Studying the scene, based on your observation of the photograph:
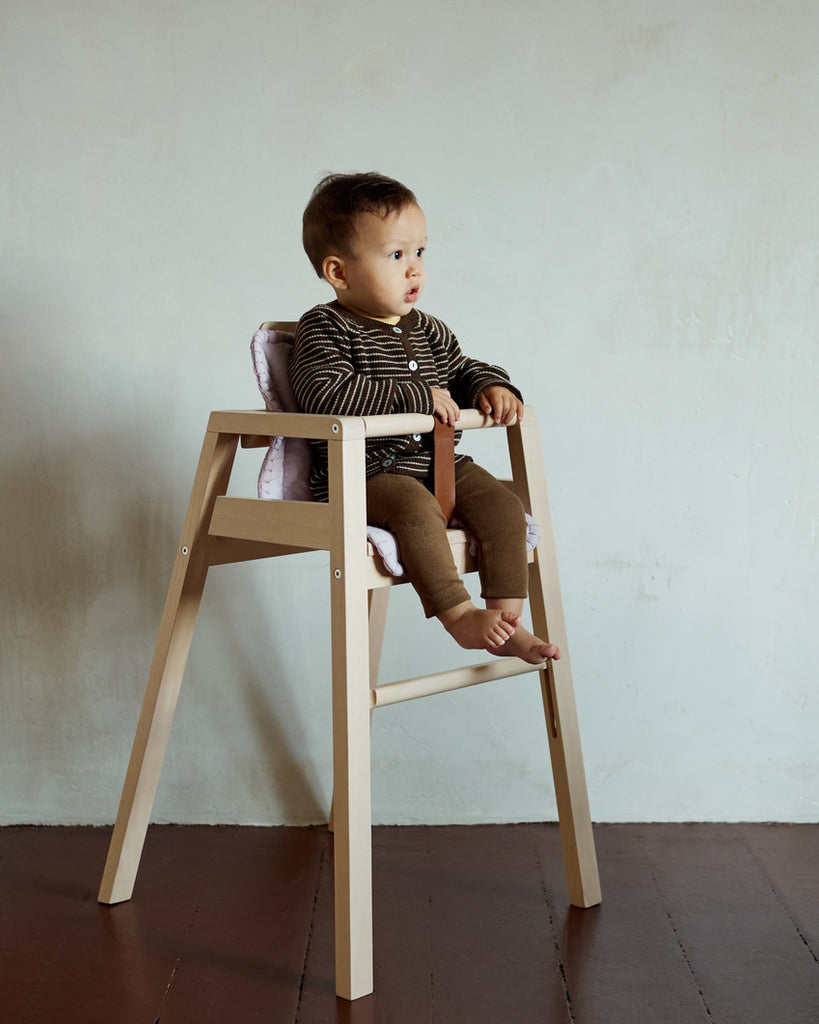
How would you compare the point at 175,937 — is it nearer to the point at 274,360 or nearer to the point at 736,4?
the point at 274,360

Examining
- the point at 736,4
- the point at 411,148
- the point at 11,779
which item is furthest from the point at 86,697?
the point at 736,4

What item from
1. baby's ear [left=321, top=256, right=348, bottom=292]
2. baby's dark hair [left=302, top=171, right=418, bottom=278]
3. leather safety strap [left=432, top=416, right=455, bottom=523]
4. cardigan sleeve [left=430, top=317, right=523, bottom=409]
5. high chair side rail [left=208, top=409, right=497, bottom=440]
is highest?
baby's dark hair [left=302, top=171, right=418, bottom=278]

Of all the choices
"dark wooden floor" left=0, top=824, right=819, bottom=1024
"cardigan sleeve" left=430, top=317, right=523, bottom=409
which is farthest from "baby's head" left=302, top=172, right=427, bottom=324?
"dark wooden floor" left=0, top=824, right=819, bottom=1024

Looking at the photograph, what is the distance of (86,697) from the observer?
71.2 inches

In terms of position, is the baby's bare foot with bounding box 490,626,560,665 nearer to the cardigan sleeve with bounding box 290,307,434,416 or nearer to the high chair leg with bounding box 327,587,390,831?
the cardigan sleeve with bounding box 290,307,434,416

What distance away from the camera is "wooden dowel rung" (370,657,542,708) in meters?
1.27

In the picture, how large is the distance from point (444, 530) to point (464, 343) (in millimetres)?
564

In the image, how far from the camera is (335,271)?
1.38m

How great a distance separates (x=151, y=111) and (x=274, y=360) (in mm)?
596

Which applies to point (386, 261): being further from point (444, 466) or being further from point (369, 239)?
point (444, 466)

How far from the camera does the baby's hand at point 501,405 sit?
55.0 inches

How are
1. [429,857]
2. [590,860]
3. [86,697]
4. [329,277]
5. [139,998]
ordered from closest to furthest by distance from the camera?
[139,998] < [329,277] < [590,860] < [429,857] < [86,697]

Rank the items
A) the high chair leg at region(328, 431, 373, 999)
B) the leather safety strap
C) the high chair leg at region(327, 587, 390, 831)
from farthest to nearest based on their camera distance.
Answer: the high chair leg at region(327, 587, 390, 831), the leather safety strap, the high chair leg at region(328, 431, 373, 999)

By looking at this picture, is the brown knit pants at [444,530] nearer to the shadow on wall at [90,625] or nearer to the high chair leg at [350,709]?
the high chair leg at [350,709]
